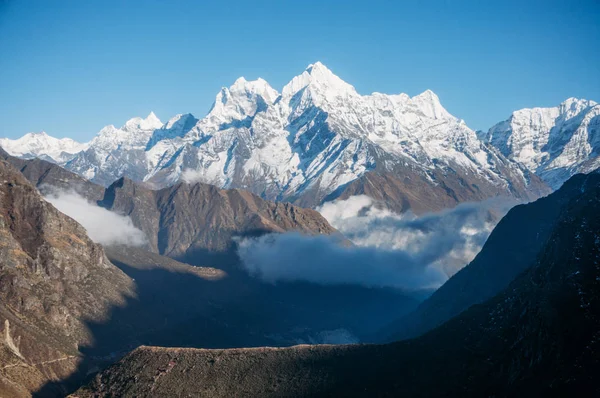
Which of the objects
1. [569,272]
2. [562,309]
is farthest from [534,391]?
[569,272]

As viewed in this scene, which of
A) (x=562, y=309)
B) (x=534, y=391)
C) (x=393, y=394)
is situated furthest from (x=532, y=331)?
(x=393, y=394)

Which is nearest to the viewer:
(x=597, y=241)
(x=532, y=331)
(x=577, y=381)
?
(x=577, y=381)

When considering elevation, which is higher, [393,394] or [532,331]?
[532,331]

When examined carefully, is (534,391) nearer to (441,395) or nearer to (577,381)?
(577,381)

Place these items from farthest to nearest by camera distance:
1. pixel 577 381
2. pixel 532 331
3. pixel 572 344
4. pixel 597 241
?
pixel 597 241
pixel 532 331
pixel 572 344
pixel 577 381

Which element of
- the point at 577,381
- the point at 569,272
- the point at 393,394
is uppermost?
the point at 569,272

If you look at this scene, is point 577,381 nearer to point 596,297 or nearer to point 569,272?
point 596,297

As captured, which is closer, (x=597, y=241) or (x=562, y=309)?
(x=562, y=309)

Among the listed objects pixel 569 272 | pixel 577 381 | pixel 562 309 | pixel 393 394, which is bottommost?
pixel 393 394

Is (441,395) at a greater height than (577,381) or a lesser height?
lesser
